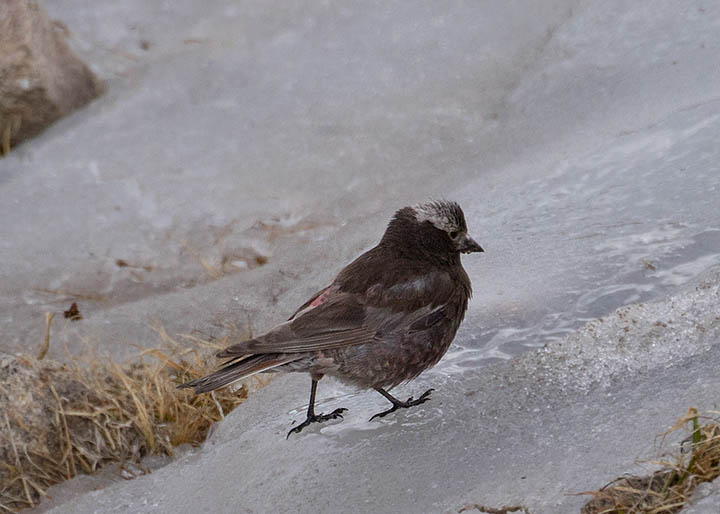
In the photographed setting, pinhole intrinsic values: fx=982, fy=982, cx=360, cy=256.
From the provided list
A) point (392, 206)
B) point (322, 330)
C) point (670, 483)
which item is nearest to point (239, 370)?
point (322, 330)

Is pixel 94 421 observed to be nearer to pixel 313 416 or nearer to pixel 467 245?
pixel 313 416

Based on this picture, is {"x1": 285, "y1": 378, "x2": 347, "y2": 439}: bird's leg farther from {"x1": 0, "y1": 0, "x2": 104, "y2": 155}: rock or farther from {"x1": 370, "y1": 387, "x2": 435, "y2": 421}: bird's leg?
{"x1": 0, "y1": 0, "x2": 104, "y2": 155}: rock

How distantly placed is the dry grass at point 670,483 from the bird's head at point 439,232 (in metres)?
1.30

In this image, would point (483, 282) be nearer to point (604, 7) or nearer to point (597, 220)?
point (597, 220)

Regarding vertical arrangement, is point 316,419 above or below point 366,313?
below

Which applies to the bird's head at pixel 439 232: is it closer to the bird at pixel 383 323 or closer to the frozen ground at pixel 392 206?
the bird at pixel 383 323

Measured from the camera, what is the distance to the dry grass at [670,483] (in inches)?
106

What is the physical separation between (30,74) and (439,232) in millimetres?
4087

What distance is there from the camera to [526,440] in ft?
10.6

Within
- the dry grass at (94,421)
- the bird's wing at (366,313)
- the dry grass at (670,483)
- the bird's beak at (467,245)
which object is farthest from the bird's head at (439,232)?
the dry grass at (670,483)

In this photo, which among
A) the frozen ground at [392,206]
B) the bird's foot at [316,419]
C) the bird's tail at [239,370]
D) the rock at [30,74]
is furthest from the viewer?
the rock at [30,74]

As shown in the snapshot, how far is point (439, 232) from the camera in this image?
3.87m

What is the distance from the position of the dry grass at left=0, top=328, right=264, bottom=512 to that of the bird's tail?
1.92 feet

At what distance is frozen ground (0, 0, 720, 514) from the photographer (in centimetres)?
334
